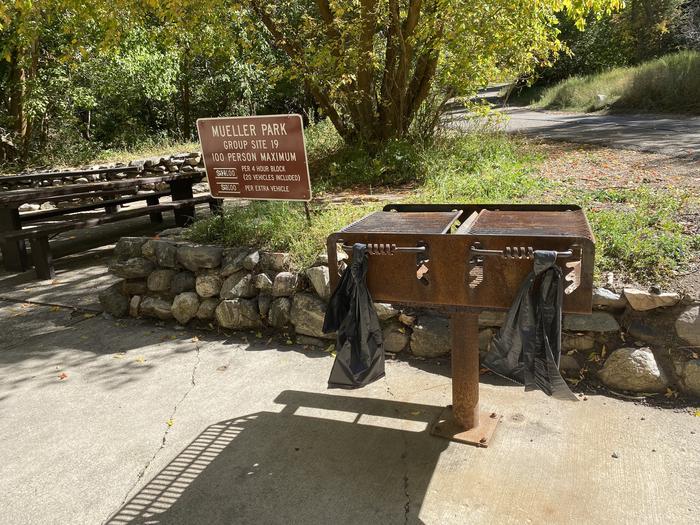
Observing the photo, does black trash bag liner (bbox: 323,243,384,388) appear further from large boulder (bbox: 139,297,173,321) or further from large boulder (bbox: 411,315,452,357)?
large boulder (bbox: 139,297,173,321)

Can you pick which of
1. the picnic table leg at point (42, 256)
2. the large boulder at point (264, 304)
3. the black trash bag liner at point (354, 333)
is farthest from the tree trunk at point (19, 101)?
the black trash bag liner at point (354, 333)

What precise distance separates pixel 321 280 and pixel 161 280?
1.76 meters

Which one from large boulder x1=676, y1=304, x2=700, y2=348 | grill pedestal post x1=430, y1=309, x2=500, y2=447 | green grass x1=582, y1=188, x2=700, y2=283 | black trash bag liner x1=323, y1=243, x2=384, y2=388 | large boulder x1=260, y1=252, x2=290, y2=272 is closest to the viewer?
black trash bag liner x1=323, y1=243, x2=384, y2=388

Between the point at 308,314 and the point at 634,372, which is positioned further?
the point at 308,314

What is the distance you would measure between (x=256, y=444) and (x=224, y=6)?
6920mm

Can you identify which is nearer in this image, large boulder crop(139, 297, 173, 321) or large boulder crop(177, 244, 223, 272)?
large boulder crop(177, 244, 223, 272)

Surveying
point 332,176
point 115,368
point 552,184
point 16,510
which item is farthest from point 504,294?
point 332,176

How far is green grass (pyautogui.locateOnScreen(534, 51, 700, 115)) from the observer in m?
15.9

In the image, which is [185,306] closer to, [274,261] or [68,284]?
[274,261]

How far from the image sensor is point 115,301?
5809 mm

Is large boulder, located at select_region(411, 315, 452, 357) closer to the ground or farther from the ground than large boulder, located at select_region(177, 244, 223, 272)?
closer to the ground

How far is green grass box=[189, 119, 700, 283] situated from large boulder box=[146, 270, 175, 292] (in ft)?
1.47

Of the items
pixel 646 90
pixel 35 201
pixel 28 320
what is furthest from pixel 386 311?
pixel 646 90

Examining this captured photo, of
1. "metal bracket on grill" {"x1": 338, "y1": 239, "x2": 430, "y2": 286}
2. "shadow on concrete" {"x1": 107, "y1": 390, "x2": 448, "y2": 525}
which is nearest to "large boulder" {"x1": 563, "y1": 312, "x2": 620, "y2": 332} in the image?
"shadow on concrete" {"x1": 107, "y1": 390, "x2": 448, "y2": 525}
